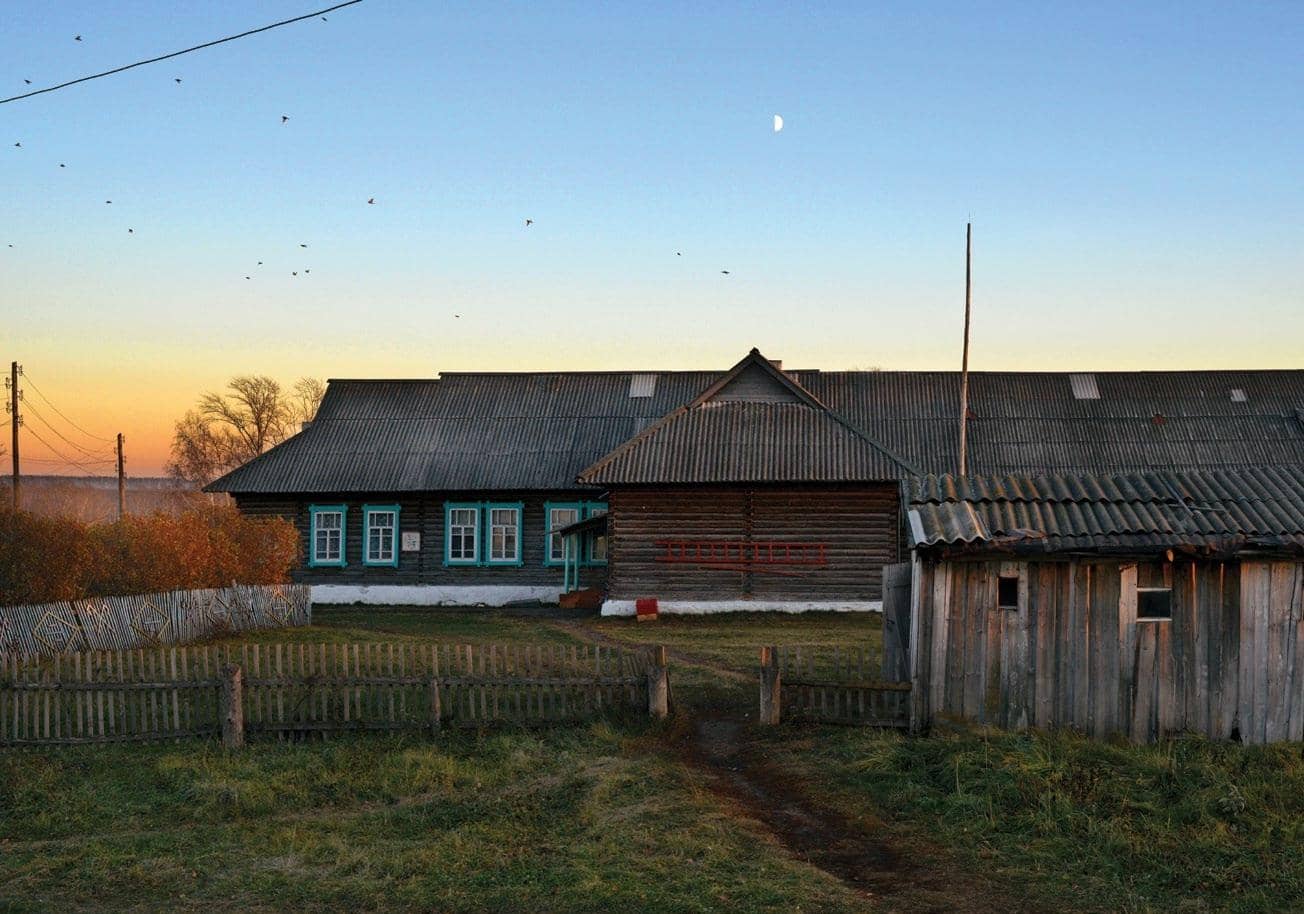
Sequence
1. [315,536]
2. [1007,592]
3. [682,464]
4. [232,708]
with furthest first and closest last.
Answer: [315,536], [682,464], [232,708], [1007,592]

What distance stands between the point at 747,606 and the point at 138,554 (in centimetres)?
1419

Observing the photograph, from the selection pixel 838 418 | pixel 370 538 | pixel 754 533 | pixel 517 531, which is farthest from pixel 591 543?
pixel 838 418

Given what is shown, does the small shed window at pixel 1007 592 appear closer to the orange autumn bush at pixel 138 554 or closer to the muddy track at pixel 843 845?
the muddy track at pixel 843 845

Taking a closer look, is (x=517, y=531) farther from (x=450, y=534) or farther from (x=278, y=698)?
(x=278, y=698)

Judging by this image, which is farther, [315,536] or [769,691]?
[315,536]

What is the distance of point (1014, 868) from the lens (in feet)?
33.3

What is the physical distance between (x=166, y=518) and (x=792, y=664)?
14.6m

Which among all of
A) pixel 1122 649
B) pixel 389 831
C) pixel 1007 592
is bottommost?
pixel 389 831

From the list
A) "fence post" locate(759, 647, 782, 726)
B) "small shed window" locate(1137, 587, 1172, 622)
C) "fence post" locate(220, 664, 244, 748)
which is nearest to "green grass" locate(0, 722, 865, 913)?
"fence post" locate(220, 664, 244, 748)

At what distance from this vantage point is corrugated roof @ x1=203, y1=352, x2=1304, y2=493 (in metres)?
35.5

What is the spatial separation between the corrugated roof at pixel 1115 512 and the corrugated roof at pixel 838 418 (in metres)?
17.2

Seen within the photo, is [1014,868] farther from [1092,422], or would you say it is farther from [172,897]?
[1092,422]

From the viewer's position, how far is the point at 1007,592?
14.4 meters

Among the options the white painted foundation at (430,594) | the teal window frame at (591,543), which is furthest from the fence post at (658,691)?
Result: the white painted foundation at (430,594)
